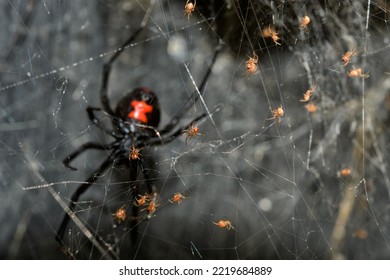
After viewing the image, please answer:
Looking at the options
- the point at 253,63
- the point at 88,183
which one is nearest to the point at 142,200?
the point at 88,183

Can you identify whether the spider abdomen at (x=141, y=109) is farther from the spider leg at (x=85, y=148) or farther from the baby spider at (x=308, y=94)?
the baby spider at (x=308, y=94)

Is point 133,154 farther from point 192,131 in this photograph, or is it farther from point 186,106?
point 186,106

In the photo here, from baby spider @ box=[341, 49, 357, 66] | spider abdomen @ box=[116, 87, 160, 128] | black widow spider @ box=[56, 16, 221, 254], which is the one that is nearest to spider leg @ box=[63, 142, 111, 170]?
black widow spider @ box=[56, 16, 221, 254]

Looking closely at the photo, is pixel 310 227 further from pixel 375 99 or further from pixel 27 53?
pixel 27 53

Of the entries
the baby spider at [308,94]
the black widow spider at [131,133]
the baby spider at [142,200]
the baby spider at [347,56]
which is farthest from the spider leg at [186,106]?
the baby spider at [347,56]

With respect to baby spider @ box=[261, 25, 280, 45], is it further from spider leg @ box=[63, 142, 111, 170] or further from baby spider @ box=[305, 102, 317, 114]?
spider leg @ box=[63, 142, 111, 170]

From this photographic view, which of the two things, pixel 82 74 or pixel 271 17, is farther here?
pixel 82 74
